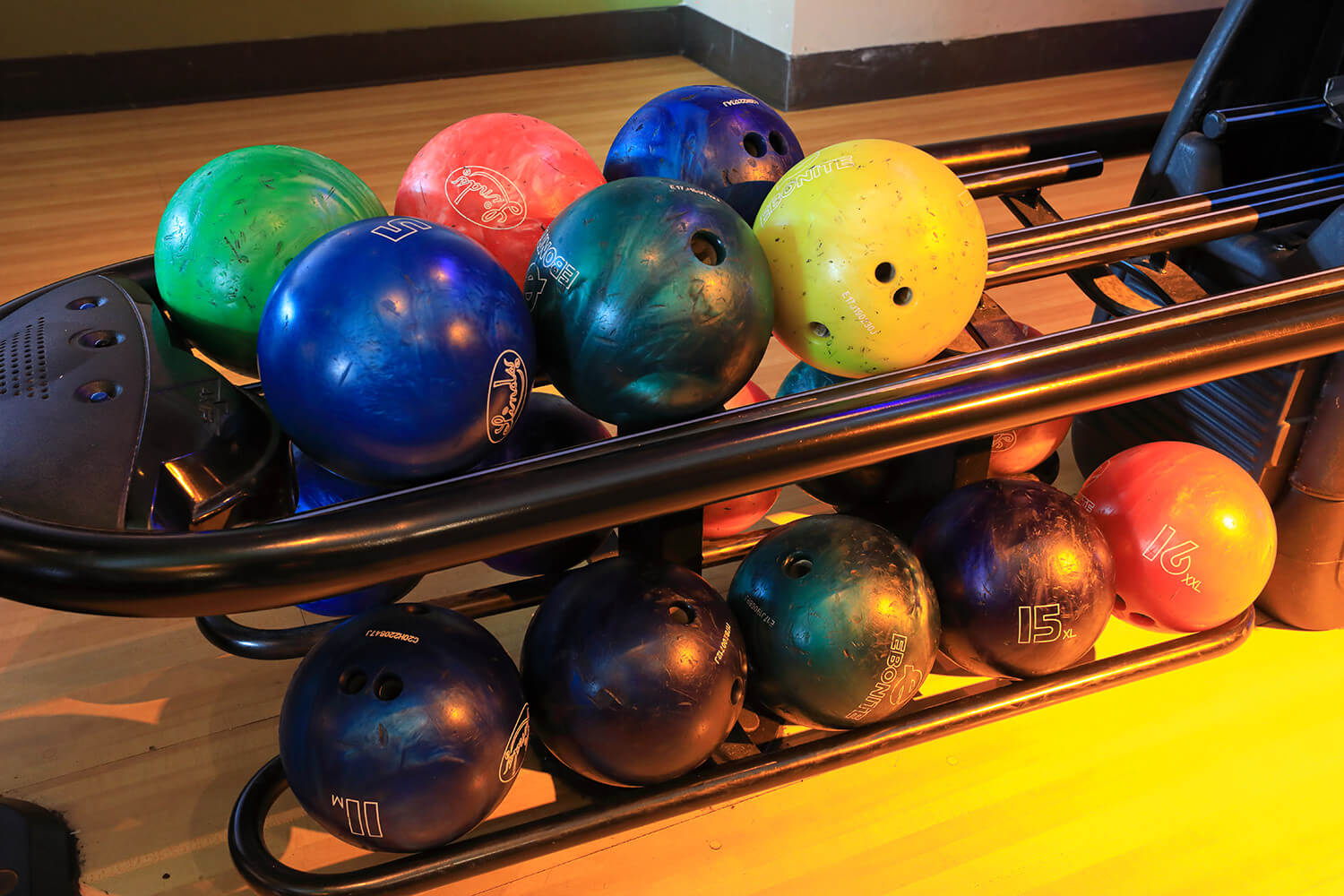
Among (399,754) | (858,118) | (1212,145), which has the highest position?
(1212,145)

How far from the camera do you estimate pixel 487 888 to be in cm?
123

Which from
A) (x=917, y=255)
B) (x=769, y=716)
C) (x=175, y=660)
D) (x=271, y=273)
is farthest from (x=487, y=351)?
(x=175, y=660)

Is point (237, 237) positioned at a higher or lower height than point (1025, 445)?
higher

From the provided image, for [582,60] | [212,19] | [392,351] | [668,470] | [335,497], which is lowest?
[582,60]

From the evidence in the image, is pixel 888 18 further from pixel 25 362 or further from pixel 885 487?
pixel 25 362

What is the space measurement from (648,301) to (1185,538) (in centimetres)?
82

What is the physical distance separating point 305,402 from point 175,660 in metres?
0.79

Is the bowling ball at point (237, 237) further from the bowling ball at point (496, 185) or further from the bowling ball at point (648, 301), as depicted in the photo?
the bowling ball at point (648, 301)

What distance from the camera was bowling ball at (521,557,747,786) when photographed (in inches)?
42.9

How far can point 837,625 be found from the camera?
117 centimetres

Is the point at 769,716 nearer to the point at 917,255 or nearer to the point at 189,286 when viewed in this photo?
the point at 917,255

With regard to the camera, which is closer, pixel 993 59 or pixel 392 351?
pixel 392 351

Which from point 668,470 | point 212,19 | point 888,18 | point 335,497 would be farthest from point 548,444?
point 212,19

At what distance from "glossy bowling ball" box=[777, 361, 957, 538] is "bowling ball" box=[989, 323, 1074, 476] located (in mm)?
136
